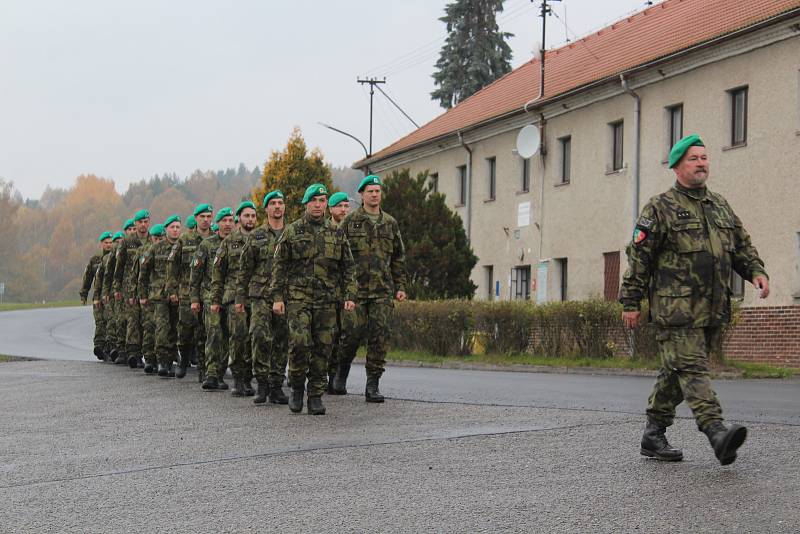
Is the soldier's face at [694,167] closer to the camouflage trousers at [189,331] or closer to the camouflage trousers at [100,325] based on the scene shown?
the camouflage trousers at [189,331]

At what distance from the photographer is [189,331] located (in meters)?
15.4

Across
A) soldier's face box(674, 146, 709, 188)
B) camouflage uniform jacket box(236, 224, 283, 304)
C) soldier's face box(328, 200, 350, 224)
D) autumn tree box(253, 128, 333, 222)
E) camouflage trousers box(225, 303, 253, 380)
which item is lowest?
camouflage trousers box(225, 303, 253, 380)

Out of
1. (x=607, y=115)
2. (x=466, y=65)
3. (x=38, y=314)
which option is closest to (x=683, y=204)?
(x=607, y=115)

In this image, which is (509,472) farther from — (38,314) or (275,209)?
(38,314)

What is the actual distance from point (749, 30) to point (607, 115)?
6.62 m

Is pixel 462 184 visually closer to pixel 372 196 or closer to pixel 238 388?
pixel 238 388

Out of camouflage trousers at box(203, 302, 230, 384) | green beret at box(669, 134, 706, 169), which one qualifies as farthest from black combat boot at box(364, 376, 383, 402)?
green beret at box(669, 134, 706, 169)

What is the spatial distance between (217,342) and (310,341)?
320 cm

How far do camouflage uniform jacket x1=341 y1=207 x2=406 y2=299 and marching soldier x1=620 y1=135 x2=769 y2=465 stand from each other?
4363 mm

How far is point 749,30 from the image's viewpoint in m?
23.9

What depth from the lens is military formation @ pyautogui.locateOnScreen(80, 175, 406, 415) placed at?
10.8m

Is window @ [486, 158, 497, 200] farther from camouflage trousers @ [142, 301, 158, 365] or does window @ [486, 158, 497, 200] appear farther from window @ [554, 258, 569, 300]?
camouflage trousers @ [142, 301, 158, 365]

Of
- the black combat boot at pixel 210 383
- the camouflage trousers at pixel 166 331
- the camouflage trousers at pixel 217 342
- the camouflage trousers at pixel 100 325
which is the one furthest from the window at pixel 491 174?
the black combat boot at pixel 210 383

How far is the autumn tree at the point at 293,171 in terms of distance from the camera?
57.1 m
